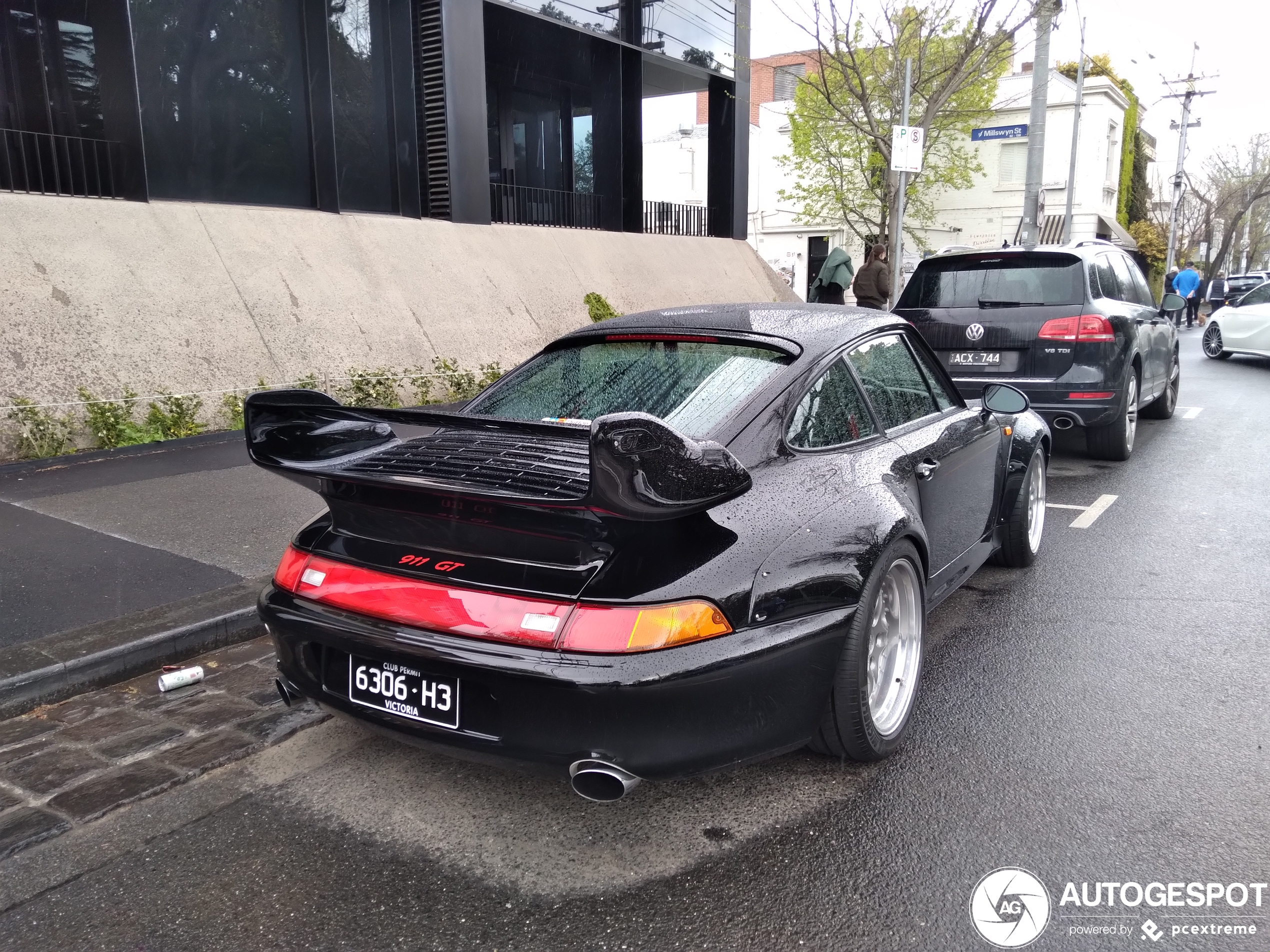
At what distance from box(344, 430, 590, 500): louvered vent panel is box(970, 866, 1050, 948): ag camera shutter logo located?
1435 millimetres

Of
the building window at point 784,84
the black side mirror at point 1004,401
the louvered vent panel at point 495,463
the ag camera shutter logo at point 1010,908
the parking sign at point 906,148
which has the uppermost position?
the building window at point 784,84

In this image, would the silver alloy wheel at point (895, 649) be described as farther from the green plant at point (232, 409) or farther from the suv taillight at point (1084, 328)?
the green plant at point (232, 409)

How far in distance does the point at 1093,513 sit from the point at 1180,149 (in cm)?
4382

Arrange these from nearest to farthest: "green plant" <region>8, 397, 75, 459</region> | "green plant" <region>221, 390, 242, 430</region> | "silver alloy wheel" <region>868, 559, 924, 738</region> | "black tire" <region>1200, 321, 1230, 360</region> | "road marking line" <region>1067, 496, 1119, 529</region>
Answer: "silver alloy wheel" <region>868, 559, 924, 738</region>
"road marking line" <region>1067, 496, 1119, 529</region>
"green plant" <region>8, 397, 75, 459</region>
"green plant" <region>221, 390, 242, 430</region>
"black tire" <region>1200, 321, 1230, 360</region>

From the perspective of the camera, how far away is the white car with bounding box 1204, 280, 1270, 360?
15672mm

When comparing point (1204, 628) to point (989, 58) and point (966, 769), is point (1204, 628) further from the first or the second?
point (989, 58)

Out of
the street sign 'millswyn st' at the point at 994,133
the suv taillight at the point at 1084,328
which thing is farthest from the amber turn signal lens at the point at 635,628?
the street sign 'millswyn st' at the point at 994,133

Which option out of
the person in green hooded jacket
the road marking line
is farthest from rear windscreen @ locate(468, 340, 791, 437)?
the person in green hooded jacket

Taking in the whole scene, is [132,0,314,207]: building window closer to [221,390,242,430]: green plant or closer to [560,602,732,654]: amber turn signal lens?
[221,390,242,430]: green plant

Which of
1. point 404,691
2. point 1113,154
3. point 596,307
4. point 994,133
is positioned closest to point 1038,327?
point 404,691

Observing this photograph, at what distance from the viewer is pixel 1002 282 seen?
299 inches

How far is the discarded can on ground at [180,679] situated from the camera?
3.74 metres

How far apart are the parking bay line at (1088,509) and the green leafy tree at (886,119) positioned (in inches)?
330

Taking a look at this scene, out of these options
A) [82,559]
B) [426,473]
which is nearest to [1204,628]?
[426,473]
